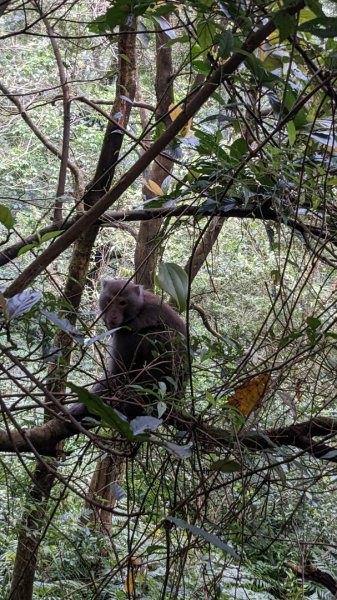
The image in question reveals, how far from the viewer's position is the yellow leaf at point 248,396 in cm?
152

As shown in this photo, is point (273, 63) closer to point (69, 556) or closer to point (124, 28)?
point (124, 28)

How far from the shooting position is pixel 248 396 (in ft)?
5.00

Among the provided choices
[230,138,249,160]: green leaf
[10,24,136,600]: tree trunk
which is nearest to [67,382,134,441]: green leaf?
[230,138,249,160]: green leaf

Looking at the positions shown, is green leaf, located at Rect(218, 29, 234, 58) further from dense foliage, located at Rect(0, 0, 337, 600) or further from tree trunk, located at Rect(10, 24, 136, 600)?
tree trunk, located at Rect(10, 24, 136, 600)

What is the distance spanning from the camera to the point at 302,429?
5.52 feet

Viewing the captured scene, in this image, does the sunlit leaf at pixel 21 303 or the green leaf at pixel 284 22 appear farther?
the sunlit leaf at pixel 21 303

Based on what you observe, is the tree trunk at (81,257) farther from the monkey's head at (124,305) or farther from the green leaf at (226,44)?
the green leaf at (226,44)

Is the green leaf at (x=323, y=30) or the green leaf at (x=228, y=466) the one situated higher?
the green leaf at (x=323, y=30)

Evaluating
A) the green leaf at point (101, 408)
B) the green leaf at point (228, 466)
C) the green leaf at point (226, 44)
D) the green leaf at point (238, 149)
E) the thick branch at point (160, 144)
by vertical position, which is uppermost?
the green leaf at point (238, 149)

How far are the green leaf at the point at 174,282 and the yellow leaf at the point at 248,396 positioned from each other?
0.39m

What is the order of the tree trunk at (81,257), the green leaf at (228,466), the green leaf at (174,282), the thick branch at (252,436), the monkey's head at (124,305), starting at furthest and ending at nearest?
the monkey's head at (124,305)
the tree trunk at (81,257)
the thick branch at (252,436)
the green leaf at (174,282)
the green leaf at (228,466)

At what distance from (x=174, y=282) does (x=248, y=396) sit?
454 mm

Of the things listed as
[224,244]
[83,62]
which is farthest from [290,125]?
[83,62]

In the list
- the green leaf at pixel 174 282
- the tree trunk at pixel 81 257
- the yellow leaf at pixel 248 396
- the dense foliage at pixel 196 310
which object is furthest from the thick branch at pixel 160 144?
the tree trunk at pixel 81 257
